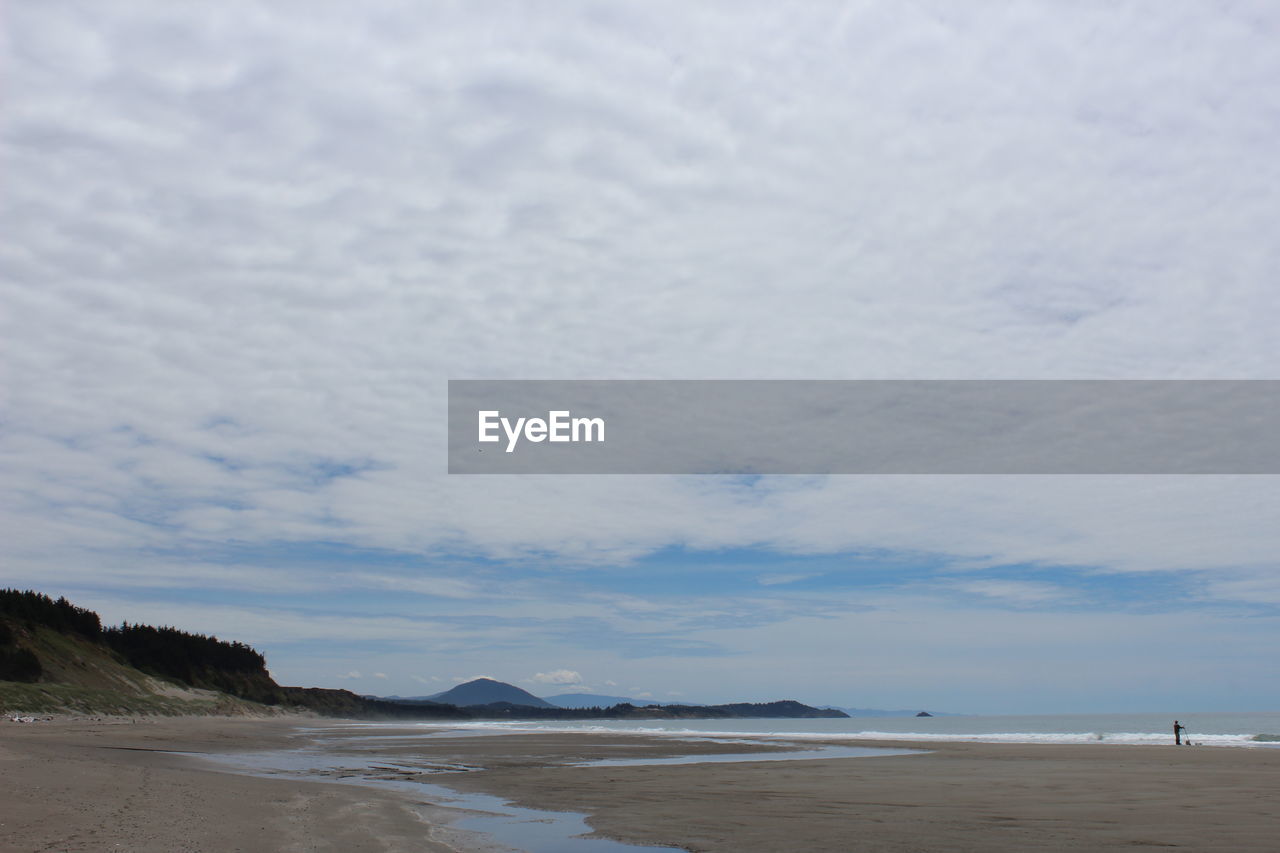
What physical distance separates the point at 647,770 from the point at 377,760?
1234 centimetres

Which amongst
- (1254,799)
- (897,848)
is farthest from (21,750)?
(1254,799)

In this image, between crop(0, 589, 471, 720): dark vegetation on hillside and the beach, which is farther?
crop(0, 589, 471, 720): dark vegetation on hillside

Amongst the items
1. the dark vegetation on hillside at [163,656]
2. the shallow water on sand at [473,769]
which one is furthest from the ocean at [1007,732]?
the dark vegetation on hillside at [163,656]

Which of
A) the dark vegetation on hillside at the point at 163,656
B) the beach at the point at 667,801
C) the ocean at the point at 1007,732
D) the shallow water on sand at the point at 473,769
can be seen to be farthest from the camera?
the dark vegetation on hillside at the point at 163,656

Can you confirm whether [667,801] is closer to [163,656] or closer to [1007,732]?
[1007,732]

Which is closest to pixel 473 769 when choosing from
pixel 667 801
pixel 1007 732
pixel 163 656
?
pixel 667 801

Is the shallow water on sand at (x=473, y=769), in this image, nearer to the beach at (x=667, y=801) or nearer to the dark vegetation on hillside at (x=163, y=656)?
the beach at (x=667, y=801)

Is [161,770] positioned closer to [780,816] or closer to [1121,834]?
[780,816]

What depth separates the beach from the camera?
585 inches

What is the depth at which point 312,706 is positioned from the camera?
165 meters

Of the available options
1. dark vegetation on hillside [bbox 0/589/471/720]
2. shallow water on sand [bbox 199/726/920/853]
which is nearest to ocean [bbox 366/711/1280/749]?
shallow water on sand [bbox 199/726/920/853]

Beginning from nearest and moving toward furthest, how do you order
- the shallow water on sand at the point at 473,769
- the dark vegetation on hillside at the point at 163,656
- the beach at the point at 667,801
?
the beach at the point at 667,801 < the shallow water on sand at the point at 473,769 < the dark vegetation on hillside at the point at 163,656

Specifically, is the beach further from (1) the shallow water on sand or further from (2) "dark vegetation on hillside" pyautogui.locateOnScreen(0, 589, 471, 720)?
(2) "dark vegetation on hillside" pyautogui.locateOnScreen(0, 589, 471, 720)

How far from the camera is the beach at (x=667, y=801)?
14.9 meters
